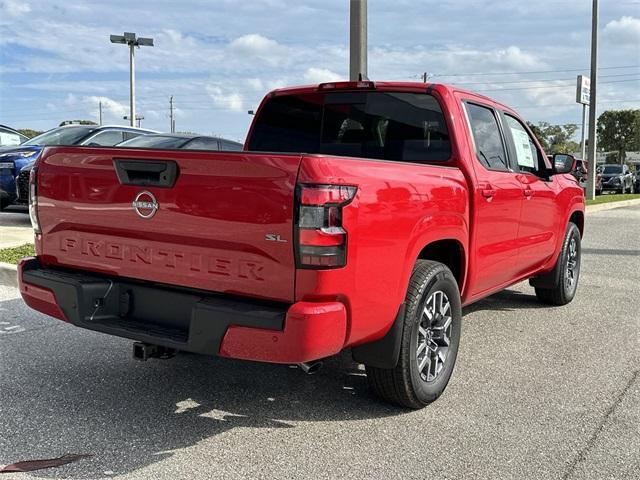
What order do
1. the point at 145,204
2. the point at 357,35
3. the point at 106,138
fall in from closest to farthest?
1. the point at 145,204
2. the point at 357,35
3. the point at 106,138

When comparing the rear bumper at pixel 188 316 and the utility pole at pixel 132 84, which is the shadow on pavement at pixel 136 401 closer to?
the rear bumper at pixel 188 316

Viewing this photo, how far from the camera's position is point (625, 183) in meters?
36.3

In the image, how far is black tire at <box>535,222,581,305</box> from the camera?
6.25 meters

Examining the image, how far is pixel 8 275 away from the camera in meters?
6.88

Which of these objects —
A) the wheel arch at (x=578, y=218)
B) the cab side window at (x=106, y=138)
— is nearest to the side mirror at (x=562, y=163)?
the wheel arch at (x=578, y=218)

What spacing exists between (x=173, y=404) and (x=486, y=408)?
6.00ft

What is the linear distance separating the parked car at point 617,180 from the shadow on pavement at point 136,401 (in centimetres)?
3456

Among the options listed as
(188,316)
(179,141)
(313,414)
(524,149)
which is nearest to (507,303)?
(524,149)

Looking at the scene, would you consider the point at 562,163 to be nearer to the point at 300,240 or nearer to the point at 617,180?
the point at 300,240

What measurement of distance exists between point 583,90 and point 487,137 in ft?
69.0

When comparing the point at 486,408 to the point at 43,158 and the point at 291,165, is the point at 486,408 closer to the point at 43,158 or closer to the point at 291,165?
the point at 291,165

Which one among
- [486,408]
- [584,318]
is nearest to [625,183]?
[584,318]

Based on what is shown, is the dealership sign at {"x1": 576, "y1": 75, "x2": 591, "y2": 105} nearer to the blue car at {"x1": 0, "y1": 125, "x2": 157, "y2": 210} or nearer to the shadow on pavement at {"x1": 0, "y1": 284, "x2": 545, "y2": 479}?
the blue car at {"x1": 0, "y1": 125, "x2": 157, "y2": 210}

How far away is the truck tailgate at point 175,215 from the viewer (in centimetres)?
292
